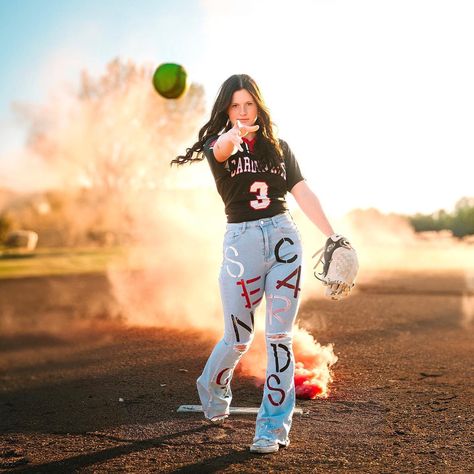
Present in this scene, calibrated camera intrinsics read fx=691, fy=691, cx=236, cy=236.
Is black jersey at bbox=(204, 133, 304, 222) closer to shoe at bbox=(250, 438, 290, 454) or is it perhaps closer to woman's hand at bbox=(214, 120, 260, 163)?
woman's hand at bbox=(214, 120, 260, 163)

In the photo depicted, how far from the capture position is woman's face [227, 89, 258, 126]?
4160 millimetres

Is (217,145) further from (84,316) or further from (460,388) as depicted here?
(84,316)

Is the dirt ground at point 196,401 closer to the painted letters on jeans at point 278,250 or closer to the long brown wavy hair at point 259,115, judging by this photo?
the painted letters on jeans at point 278,250

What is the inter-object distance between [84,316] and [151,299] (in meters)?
1.12

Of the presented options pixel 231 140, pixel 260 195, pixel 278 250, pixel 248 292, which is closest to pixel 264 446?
pixel 248 292

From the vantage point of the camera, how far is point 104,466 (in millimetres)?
4012

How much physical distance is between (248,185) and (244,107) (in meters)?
0.47

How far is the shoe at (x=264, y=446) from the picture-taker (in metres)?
4.05

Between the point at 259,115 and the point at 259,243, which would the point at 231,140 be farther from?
the point at 259,243

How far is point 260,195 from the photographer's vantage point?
4129mm

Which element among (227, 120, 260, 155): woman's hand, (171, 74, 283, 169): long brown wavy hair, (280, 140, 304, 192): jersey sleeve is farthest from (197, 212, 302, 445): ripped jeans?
(227, 120, 260, 155): woman's hand

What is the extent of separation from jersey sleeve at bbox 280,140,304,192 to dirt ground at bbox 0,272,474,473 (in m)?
1.64

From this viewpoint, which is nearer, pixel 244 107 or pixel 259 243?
pixel 259 243

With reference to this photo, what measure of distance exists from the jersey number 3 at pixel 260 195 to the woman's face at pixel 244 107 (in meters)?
0.39
